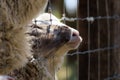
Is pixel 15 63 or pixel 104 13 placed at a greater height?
pixel 104 13

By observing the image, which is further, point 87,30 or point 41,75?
point 87,30

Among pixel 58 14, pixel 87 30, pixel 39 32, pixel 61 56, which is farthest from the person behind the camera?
pixel 58 14

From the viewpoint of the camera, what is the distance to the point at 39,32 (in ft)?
9.25

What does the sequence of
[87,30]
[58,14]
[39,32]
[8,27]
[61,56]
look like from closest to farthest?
[8,27] → [39,32] → [61,56] → [87,30] → [58,14]

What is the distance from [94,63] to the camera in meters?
3.89

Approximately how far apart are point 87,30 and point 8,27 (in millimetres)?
1633

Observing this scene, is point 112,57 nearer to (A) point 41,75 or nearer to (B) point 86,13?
(B) point 86,13

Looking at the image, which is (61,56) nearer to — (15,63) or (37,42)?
(37,42)

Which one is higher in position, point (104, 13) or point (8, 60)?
point (104, 13)

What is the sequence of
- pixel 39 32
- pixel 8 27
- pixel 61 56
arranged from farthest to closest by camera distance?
pixel 61 56 → pixel 39 32 → pixel 8 27

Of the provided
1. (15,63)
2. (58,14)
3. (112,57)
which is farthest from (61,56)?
(58,14)

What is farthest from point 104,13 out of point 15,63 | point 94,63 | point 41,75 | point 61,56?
point 15,63

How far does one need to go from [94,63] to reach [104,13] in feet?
1.44

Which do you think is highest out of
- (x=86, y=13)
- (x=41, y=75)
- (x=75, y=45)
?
(x=86, y=13)
